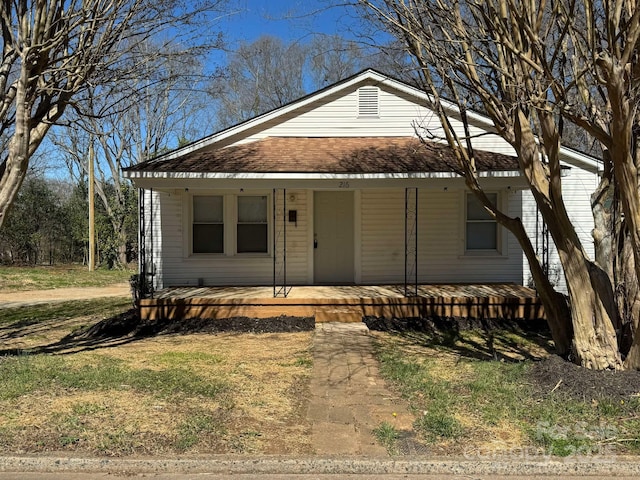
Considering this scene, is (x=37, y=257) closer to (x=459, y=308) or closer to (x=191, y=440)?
(x=459, y=308)

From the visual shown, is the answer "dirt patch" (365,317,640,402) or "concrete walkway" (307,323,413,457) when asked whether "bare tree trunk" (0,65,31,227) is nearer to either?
"concrete walkway" (307,323,413,457)

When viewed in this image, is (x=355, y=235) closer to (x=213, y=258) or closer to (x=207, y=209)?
(x=213, y=258)

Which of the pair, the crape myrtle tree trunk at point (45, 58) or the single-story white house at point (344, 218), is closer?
the crape myrtle tree trunk at point (45, 58)

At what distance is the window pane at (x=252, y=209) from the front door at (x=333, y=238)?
1203mm

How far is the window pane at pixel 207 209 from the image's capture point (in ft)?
39.8

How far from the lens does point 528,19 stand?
200 inches

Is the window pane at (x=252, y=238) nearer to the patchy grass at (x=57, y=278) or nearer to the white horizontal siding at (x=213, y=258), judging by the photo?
the white horizontal siding at (x=213, y=258)

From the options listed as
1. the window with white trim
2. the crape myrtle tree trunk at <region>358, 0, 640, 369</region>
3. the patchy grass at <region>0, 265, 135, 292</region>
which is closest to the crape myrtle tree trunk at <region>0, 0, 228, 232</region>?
the crape myrtle tree trunk at <region>358, 0, 640, 369</region>

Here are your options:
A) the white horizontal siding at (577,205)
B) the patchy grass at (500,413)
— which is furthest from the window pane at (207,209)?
the white horizontal siding at (577,205)

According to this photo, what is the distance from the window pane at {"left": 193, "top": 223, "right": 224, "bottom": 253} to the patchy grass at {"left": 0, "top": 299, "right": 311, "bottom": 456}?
3743 mm

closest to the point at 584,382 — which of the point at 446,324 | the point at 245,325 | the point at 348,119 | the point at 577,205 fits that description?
the point at 446,324

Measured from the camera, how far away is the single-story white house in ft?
39.3

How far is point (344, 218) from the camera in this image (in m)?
12.4

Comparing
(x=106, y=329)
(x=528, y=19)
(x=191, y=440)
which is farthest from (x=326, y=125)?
(x=191, y=440)
